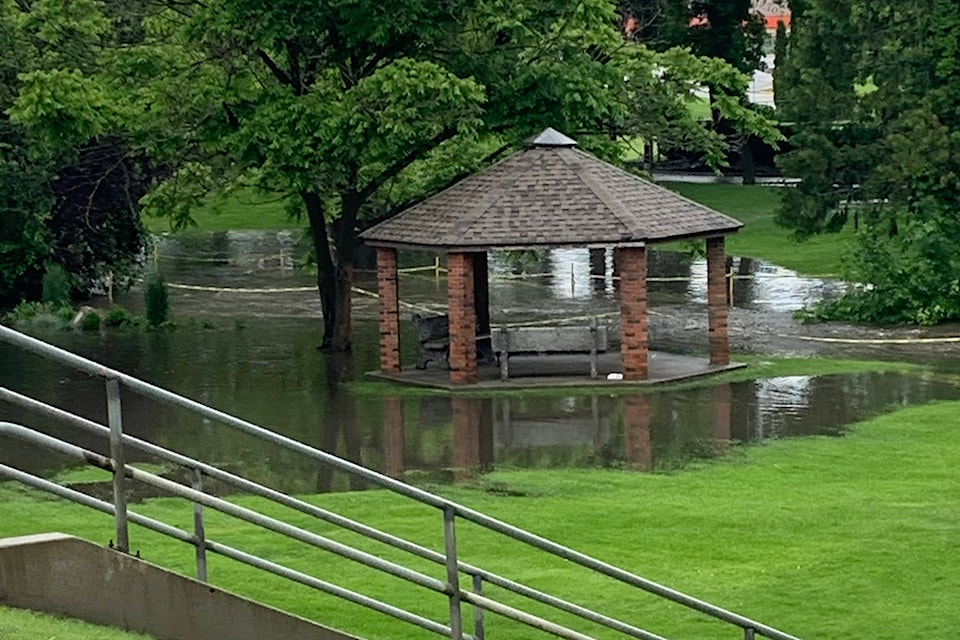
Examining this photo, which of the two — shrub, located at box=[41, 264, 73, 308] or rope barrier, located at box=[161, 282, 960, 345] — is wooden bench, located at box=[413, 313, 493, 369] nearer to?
rope barrier, located at box=[161, 282, 960, 345]

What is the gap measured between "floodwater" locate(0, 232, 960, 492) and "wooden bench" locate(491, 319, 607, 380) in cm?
106

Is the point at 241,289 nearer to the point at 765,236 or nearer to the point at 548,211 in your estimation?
the point at 548,211

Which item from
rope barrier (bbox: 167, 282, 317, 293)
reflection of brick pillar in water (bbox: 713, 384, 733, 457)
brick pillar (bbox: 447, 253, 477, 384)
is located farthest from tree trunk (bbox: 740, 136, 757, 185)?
brick pillar (bbox: 447, 253, 477, 384)

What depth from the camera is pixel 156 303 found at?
29.5 m

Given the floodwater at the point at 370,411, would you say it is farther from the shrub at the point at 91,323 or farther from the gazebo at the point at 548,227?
the gazebo at the point at 548,227

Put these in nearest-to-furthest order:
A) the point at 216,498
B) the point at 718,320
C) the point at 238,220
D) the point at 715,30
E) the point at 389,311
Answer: the point at 216,498, the point at 389,311, the point at 718,320, the point at 715,30, the point at 238,220

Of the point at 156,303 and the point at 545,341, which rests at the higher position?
the point at 156,303

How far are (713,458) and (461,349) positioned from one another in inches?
216

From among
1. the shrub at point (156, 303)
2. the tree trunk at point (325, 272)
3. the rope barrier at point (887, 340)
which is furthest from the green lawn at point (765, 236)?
the shrub at point (156, 303)

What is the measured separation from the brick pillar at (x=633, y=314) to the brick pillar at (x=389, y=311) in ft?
10.2

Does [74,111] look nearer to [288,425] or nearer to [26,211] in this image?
[288,425]

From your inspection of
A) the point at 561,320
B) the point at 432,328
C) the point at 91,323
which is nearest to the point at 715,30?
the point at 561,320

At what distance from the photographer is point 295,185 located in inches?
932

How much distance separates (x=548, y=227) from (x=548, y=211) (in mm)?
370
